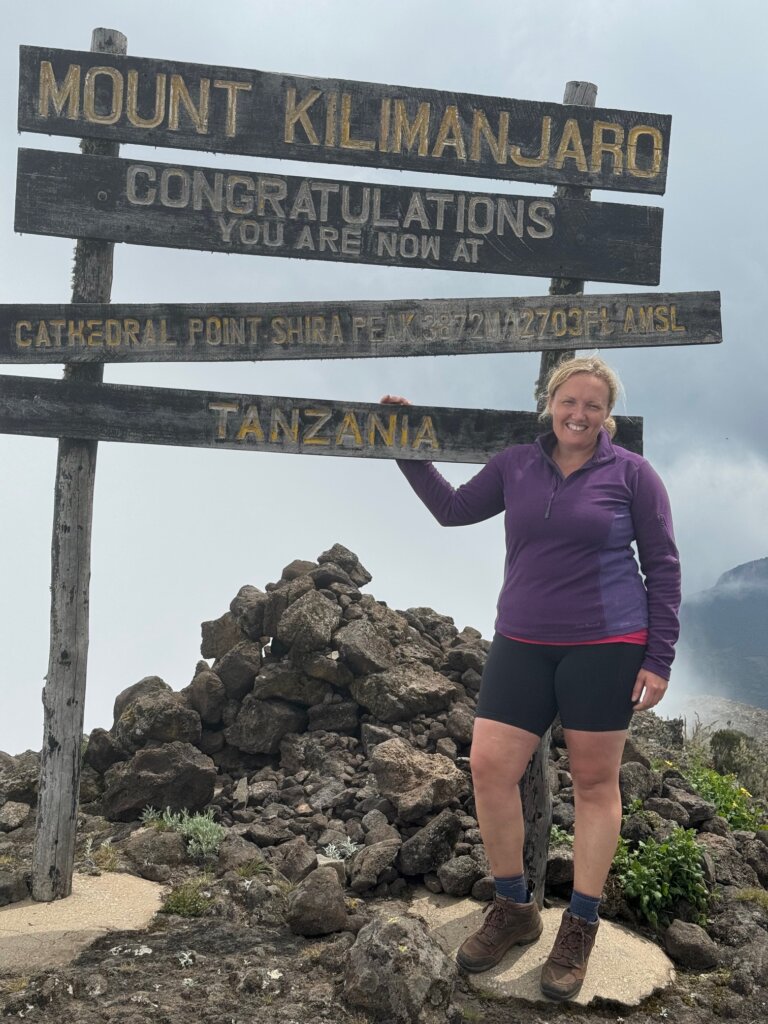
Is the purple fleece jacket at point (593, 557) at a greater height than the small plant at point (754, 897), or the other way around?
the purple fleece jacket at point (593, 557)

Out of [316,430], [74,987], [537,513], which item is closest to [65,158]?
[316,430]

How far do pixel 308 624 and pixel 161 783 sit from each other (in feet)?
6.16

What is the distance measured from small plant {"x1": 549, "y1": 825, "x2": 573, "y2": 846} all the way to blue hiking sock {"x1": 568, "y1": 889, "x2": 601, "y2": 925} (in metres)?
1.50

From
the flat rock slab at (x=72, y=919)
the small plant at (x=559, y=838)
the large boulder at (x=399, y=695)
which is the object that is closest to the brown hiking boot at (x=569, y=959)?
the small plant at (x=559, y=838)

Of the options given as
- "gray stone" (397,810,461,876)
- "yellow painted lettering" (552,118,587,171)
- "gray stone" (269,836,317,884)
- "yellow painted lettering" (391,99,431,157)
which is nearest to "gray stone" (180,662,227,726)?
"gray stone" (269,836,317,884)

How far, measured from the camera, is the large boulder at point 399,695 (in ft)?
28.8

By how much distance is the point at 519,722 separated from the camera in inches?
220

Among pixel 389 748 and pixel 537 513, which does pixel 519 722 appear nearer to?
pixel 537 513

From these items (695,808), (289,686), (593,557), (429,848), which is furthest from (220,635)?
(593,557)

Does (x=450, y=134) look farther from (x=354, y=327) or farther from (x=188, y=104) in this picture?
(x=188, y=104)

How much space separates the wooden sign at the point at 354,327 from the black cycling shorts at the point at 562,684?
2.31 meters

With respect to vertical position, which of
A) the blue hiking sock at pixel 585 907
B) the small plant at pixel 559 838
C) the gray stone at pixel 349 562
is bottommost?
the small plant at pixel 559 838

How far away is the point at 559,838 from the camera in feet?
24.1

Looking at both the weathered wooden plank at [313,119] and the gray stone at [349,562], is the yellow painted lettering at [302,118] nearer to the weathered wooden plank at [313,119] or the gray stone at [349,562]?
the weathered wooden plank at [313,119]
